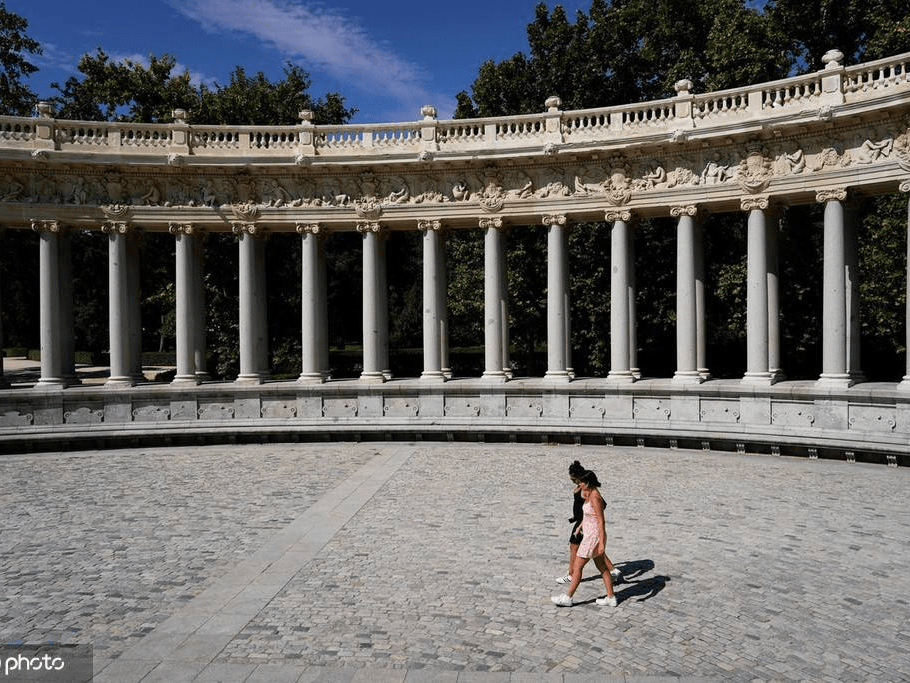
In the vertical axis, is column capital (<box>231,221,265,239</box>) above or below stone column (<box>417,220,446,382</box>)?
above

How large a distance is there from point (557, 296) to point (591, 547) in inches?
1025

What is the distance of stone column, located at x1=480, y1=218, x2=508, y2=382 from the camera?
124ft

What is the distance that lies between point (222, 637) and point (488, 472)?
50.6 feet

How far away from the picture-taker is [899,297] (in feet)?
130

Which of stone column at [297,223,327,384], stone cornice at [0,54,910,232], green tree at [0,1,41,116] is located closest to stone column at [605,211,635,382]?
stone cornice at [0,54,910,232]

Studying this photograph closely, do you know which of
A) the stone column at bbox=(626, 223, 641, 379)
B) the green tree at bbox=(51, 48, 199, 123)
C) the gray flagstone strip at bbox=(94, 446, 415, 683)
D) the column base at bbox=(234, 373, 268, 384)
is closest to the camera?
the gray flagstone strip at bbox=(94, 446, 415, 683)

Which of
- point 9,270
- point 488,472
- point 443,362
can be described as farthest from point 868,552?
point 9,270

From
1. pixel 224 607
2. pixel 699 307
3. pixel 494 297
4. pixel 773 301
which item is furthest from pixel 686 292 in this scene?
pixel 224 607

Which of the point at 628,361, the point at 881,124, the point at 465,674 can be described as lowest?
the point at 465,674

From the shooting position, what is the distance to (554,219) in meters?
37.4

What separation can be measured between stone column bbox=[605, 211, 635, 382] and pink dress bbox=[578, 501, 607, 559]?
24.0m

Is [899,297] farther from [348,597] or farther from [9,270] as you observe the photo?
[9,270]

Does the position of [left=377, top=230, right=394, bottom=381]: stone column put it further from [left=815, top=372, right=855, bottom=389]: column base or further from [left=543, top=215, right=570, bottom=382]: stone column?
[left=815, top=372, right=855, bottom=389]: column base

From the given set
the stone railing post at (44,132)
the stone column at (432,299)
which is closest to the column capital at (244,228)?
the stone column at (432,299)
